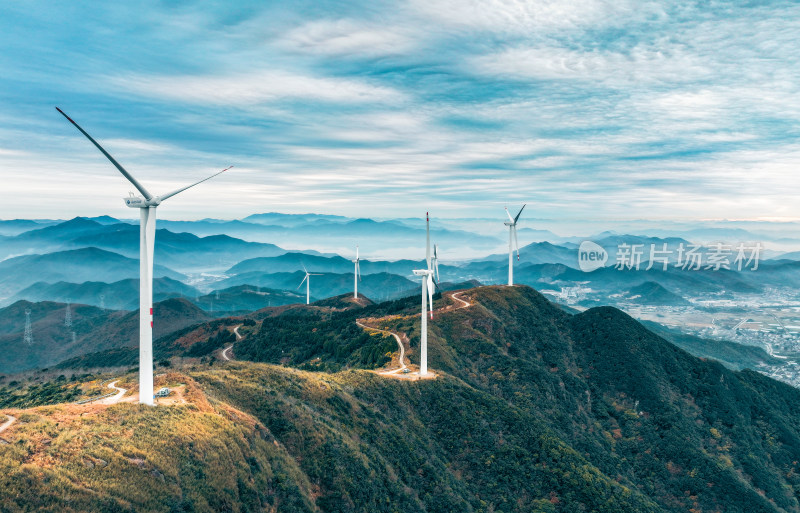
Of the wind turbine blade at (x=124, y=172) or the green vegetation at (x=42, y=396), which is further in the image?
the green vegetation at (x=42, y=396)

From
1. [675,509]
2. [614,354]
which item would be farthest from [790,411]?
[675,509]

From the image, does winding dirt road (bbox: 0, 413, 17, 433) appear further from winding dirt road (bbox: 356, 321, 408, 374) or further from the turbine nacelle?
winding dirt road (bbox: 356, 321, 408, 374)

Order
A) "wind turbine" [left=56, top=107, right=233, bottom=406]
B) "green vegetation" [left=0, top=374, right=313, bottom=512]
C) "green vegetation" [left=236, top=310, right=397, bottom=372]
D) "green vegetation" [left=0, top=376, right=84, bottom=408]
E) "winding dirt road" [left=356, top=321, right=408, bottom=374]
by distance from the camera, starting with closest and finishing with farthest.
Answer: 1. "green vegetation" [left=0, top=374, right=313, bottom=512]
2. "wind turbine" [left=56, top=107, right=233, bottom=406]
3. "green vegetation" [left=0, top=376, right=84, bottom=408]
4. "winding dirt road" [left=356, top=321, right=408, bottom=374]
5. "green vegetation" [left=236, top=310, right=397, bottom=372]

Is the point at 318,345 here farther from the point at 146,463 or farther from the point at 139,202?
the point at 146,463

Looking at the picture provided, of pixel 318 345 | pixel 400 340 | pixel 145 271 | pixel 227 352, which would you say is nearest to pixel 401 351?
pixel 400 340

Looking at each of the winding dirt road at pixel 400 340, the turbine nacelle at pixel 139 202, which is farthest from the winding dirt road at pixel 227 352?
the turbine nacelle at pixel 139 202

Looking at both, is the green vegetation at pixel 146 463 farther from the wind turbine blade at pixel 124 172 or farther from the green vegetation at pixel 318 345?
the green vegetation at pixel 318 345

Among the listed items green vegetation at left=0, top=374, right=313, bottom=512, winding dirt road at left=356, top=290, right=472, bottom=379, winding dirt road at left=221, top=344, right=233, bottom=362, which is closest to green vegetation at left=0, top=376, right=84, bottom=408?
green vegetation at left=0, top=374, right=313, bottom=512

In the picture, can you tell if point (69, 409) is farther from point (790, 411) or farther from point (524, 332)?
point (790, 411)
